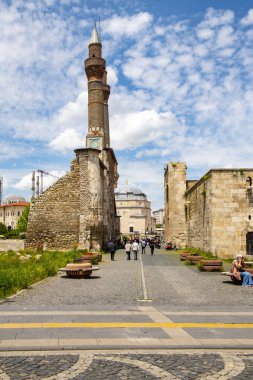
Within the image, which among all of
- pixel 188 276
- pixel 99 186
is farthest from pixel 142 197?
pixel 188 276

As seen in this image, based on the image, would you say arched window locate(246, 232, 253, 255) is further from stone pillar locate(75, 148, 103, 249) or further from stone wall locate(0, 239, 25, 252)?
stone wall locate(0, 239, 25, 252)

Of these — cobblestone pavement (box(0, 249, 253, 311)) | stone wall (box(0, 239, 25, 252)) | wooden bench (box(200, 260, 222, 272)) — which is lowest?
cobblestone pavement (box(0, 249, 253, 311))

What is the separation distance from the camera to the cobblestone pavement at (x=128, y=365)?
490 cm

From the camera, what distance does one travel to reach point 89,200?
31.3 metres

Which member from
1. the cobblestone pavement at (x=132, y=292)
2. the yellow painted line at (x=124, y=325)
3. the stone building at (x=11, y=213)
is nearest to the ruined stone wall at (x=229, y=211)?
the cobblestone pavement at (x=132, y=292)

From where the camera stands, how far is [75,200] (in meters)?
32.0

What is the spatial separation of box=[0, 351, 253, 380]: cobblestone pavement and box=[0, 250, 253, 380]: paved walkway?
0.01 m

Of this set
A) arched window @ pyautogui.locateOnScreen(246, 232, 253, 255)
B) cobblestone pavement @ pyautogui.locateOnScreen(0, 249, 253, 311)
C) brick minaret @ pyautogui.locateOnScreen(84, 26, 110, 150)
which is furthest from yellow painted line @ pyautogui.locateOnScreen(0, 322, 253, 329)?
brick minaret @ pyautogui.locateOnScreen(84, 26, 110, 150)

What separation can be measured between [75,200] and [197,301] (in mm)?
22619

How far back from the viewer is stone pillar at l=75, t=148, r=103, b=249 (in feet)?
101

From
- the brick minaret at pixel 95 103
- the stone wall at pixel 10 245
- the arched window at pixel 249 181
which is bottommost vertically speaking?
the stone wall at pixel 10 245

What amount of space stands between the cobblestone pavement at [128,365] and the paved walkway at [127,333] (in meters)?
0.01

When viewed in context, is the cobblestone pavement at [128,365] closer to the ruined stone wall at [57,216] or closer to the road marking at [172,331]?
the road marking at [172,331]

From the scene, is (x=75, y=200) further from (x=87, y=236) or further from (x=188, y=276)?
(x=188, y=276)
